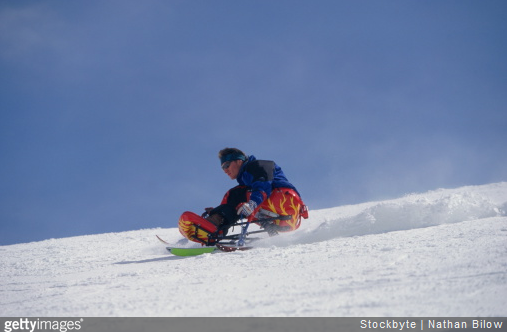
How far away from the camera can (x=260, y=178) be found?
5141mm

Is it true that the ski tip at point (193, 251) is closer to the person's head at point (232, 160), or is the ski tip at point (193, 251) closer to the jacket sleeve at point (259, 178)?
the jacket sleeve at point (259, 178)

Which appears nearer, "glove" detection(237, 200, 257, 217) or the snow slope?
the snow slope

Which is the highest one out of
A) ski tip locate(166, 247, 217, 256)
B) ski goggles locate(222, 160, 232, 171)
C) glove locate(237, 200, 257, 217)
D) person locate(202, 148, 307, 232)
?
ski goggles locate(222, 160, 232, 171)

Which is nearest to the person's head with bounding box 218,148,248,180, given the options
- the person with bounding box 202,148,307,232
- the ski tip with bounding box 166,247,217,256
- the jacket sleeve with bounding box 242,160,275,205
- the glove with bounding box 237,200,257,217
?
the person with bounding box 202,148,307,232

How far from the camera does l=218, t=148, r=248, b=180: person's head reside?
5.55 m

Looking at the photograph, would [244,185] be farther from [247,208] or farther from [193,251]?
[193,251]

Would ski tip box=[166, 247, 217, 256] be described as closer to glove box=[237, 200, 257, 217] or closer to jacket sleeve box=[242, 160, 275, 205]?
glove box=[237, 200, 257, 217]

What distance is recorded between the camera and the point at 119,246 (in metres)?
7.61

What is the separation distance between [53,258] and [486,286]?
622 centimetres

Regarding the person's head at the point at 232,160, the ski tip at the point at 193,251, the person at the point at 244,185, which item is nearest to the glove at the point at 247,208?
the person at the point at 244,185

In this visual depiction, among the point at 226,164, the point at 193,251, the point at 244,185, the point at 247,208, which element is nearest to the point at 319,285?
the point at 247,208
